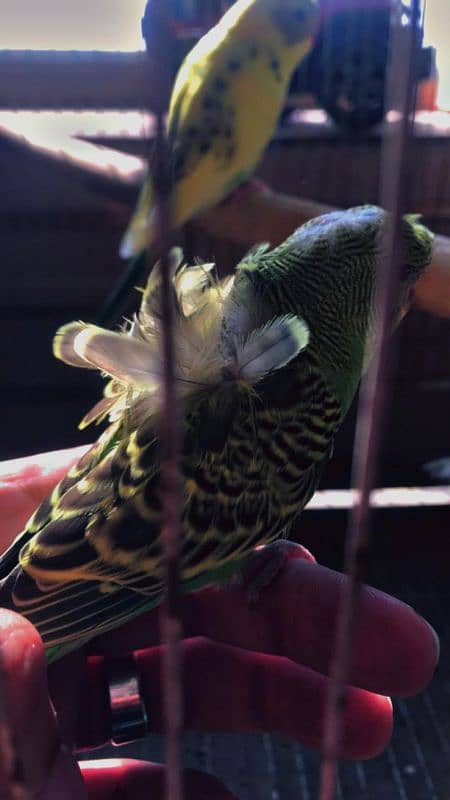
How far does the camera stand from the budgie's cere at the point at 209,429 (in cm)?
40

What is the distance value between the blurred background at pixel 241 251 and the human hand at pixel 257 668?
24 cm

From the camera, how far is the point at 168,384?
0.53ft

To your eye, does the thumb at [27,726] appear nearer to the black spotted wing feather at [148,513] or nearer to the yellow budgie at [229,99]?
the black spotted wing feather at [148,513]

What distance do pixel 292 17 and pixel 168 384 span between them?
41 cm

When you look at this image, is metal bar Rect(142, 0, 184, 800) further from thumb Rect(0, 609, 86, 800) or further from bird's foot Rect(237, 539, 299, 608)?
bird's foot Rect(237, 539, 299, 608)

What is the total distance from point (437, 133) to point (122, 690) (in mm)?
648

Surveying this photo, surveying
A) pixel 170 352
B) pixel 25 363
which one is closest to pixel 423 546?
pixel 25 363

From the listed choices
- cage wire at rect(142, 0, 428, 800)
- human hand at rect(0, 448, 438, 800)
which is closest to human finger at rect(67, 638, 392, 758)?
human hand at rect(0, 448, 438, 800)

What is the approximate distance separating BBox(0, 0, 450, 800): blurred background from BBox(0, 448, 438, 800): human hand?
0.24m

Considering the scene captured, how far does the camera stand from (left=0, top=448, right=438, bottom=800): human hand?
15.7 inches

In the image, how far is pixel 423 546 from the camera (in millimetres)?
949

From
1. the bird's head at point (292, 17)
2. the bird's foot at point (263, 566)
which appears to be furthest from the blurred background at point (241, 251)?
the bird's foot at point (263, 566)

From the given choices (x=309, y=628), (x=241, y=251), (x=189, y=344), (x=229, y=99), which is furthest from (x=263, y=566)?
(x=241, y=251)

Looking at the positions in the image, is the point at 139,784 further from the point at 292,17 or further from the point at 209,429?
the point at 292,17
